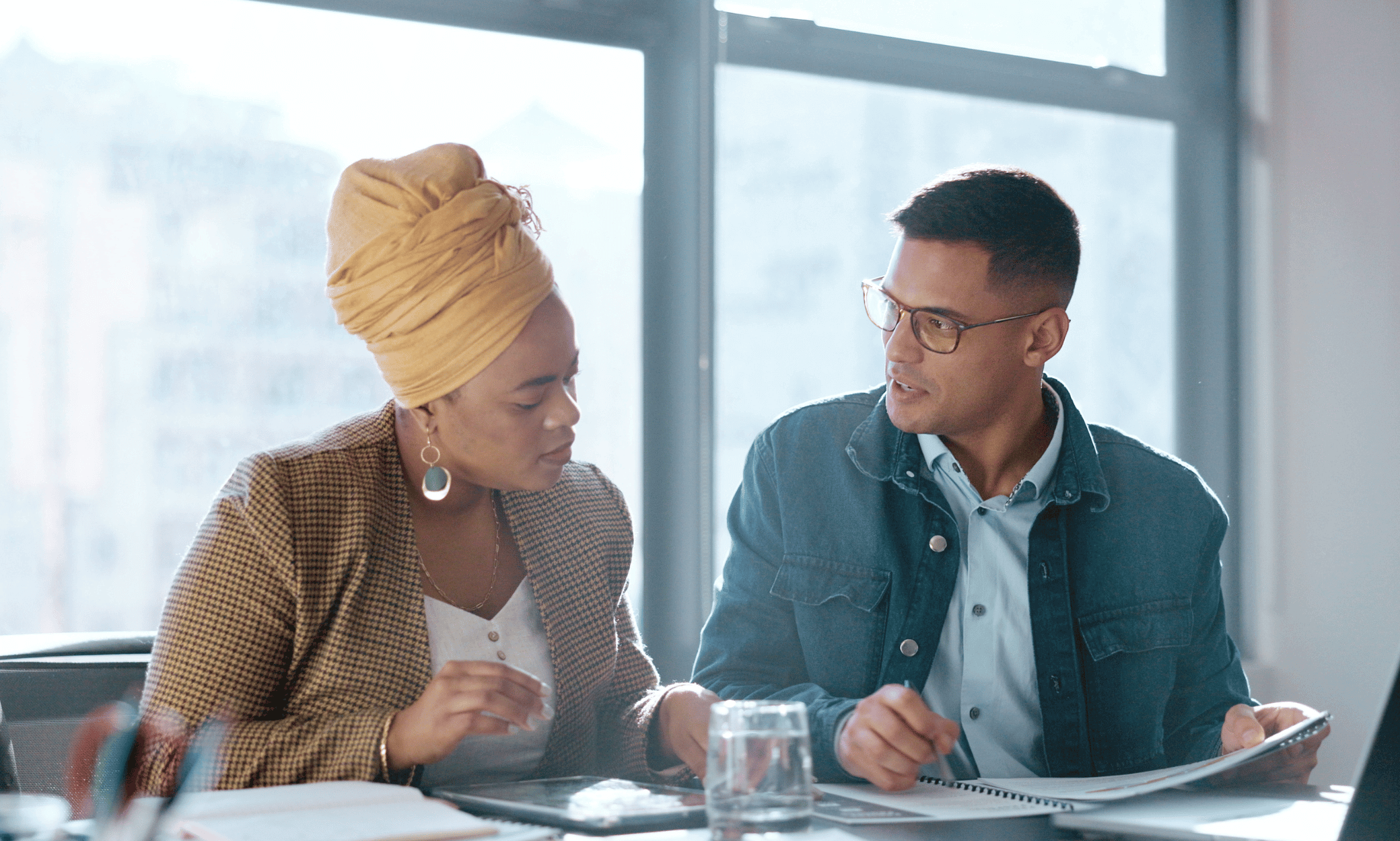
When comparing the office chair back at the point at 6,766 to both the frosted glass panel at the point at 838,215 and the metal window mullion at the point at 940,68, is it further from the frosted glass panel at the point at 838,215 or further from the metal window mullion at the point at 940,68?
the metal window mullion at the point at 940,68

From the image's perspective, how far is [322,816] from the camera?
91 centimetres

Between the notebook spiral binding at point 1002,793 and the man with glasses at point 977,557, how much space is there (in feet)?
0.90

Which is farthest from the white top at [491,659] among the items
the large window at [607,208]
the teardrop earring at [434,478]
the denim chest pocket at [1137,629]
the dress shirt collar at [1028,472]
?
the large window at [607,208]

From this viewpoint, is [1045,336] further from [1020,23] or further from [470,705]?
[1020,23]

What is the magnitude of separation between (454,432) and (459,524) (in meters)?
0.14

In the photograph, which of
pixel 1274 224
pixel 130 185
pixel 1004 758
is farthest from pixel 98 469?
pixel 1274 224

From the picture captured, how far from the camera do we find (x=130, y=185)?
2.37 m

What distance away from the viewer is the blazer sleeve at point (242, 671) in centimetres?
118

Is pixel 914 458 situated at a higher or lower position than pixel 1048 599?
higher

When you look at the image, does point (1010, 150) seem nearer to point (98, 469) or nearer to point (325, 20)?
point (325, 20)

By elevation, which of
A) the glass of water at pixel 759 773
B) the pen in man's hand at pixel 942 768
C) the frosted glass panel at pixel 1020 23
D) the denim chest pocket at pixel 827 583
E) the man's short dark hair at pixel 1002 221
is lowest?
the pen in man's hand at pixel 942 768

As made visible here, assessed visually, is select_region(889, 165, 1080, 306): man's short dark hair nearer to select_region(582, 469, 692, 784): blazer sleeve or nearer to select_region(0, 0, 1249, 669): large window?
select_region(582, 469, 692, 784): blazer sleeve

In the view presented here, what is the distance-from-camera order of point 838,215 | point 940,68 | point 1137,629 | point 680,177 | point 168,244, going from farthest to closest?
point 940,68 → point 838,215 → point 680,177 → point 168,244 → point 1137,629

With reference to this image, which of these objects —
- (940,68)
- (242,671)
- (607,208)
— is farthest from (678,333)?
(242,671)
